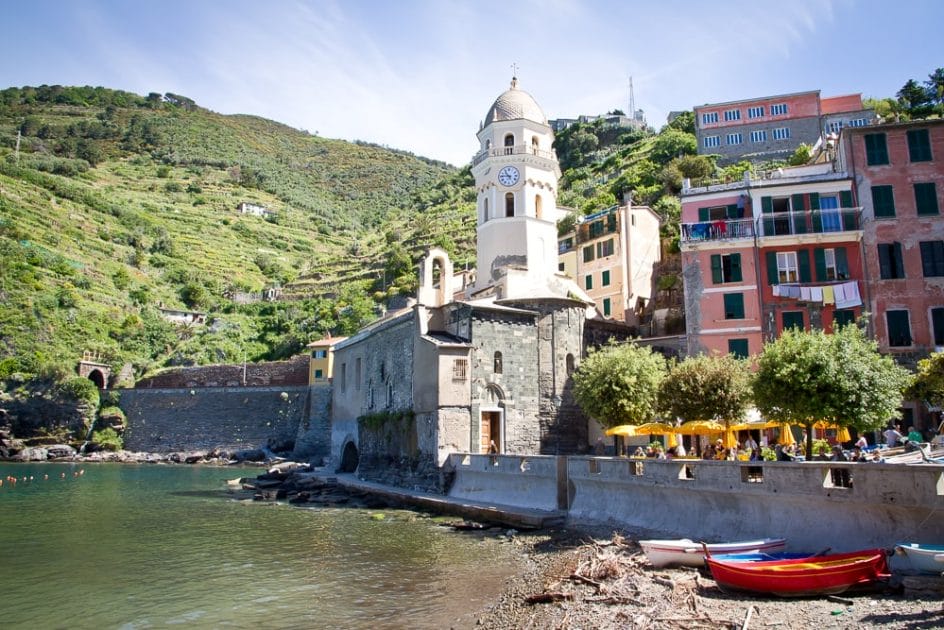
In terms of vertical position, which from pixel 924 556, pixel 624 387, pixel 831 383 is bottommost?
pixel 924 556

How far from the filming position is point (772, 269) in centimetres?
2662

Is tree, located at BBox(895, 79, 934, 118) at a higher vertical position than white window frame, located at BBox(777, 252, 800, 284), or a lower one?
higher

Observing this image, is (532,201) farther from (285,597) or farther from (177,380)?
(177,380)

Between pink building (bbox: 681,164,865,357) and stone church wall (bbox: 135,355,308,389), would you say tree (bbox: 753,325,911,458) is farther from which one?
stone church wall (bbox: 135,355,308,389)

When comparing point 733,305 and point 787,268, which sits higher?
point 787,268

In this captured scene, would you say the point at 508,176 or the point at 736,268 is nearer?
the point at 736,268

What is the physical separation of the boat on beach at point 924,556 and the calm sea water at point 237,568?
6591 millimetres

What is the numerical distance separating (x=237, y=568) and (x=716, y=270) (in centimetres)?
2012

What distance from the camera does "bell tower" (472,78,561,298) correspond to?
33.4m

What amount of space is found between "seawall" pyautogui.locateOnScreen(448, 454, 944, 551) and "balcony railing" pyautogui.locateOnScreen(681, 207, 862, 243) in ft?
40.7

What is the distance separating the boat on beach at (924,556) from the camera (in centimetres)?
946

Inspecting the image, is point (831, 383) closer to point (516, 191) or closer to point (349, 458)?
point (516, 191)

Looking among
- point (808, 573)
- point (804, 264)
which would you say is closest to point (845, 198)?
point (804, 264)

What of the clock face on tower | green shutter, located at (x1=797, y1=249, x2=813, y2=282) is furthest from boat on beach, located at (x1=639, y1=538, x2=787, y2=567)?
the clock face on tower
